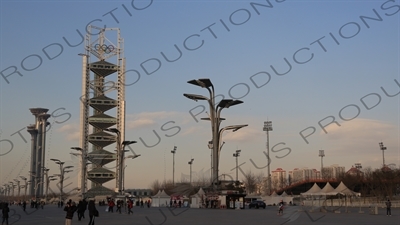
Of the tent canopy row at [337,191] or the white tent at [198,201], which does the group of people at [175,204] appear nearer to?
the white tent at [198,201]

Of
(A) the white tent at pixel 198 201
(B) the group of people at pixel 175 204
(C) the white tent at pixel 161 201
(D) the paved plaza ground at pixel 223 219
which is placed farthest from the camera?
(C) the white tent at pixel 161 201

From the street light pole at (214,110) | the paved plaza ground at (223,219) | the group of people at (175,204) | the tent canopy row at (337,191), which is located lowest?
the group of people at (175,204)

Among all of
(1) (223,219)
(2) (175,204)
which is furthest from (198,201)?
(1) (223,219)

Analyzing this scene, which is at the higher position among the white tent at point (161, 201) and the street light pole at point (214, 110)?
the street light pole at point (214, 110)

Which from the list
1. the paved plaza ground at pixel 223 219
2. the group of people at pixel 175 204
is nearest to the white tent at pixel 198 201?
the group of people at pixel 175 204

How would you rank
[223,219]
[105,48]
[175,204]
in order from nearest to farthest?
[223,219], [175,204], [105,48]

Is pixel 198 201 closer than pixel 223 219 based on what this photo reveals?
No

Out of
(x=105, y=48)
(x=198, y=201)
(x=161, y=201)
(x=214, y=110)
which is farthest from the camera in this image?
(x=105, y=48)

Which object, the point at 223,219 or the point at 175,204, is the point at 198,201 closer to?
the point at 175,204

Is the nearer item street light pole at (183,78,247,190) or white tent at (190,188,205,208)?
street light pole at (183,78,247,190)

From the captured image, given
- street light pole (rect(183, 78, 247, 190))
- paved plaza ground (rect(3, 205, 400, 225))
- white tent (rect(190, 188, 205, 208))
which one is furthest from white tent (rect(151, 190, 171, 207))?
paved plaza ground (rect(3, 205, 400, 225))

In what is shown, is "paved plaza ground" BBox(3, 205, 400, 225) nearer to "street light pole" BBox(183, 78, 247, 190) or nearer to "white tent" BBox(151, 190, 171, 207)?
"street light pole" BBox(183, 78, 247, 190)

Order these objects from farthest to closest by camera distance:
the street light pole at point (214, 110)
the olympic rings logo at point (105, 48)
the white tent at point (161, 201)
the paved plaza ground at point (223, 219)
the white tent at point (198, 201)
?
1. the olympic rings logo at point (105, 48)
2. the white tent at point (161, 201)
3. the white tent at point (198, 201)
4. the street light pole at point (214, 110)
5. the paved plaza ground at point (223, 219)

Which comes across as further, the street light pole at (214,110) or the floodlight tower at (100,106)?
the floodlight tower at (100,106)
